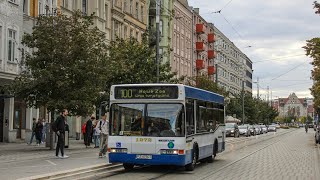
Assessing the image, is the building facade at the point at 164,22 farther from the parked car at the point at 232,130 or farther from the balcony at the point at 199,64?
the balcony at the point at 199,64

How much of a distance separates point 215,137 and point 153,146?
18.3 ft

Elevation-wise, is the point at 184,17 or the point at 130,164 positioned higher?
the point at 184,17

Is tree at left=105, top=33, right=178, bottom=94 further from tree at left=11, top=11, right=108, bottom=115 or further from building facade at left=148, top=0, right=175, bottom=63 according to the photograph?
building facade at left=148, top=0, right=175, bottom=63

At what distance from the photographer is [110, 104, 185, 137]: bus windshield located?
53.3ft

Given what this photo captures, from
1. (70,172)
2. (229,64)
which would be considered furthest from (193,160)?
(229,64)

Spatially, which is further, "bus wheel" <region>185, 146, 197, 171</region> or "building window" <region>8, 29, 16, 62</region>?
"building window" <region>8, 29, 16, 62</region>

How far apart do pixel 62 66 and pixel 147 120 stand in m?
10.7

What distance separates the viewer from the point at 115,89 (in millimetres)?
17078

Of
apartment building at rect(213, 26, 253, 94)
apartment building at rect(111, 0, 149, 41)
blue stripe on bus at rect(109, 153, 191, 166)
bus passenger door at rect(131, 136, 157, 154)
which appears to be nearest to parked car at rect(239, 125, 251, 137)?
apartment building at rect(111, 0, 149, 41)

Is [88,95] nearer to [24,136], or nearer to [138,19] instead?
[24,136]

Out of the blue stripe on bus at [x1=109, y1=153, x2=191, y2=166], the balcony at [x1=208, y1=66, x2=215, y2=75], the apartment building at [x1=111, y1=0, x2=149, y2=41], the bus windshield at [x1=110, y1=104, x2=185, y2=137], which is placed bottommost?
the blue stripe on bus at [x1=109, y1=153, x2=191, y2=166]

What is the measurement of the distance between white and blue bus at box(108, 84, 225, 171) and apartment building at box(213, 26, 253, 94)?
75.1 metres

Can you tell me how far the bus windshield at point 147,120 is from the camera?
53.3ft

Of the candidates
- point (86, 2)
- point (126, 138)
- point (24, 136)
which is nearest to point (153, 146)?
point (126, 138)
